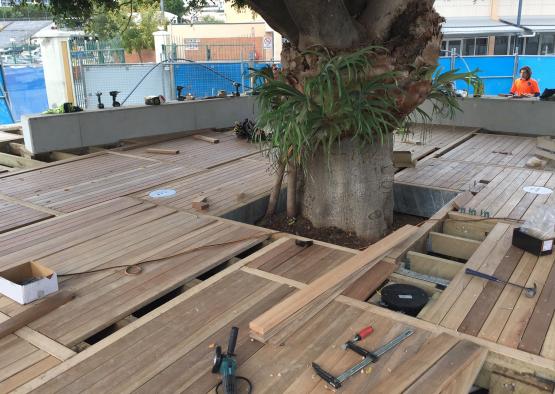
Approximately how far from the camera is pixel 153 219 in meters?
4.56

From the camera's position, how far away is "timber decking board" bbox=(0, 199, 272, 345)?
2918 millimetres

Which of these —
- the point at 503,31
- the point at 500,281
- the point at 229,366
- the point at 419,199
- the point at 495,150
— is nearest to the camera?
the point at 229,366

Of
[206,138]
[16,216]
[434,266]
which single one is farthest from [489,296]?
[206,138]

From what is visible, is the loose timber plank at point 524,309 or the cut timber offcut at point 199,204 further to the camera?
the cut timber offcut at point 199,204

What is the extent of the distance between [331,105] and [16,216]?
10.5 ft

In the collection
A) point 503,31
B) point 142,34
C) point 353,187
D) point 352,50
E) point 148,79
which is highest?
point 142,34

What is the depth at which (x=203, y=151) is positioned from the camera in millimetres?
7656

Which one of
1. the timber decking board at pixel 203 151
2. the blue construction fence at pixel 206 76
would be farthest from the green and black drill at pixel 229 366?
the blue construction fence at pixel 206 76

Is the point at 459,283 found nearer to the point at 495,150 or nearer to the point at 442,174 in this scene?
the point at 442,174

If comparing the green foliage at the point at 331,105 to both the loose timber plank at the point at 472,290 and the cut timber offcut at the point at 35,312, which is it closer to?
the loose timber plank at the point at 472,290

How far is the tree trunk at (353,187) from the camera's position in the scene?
4.32m

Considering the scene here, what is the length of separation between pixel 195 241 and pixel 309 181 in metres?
1.25

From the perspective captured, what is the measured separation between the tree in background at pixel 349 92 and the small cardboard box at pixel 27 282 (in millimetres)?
1883

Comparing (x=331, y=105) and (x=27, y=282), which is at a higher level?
(x=331, y=105)
